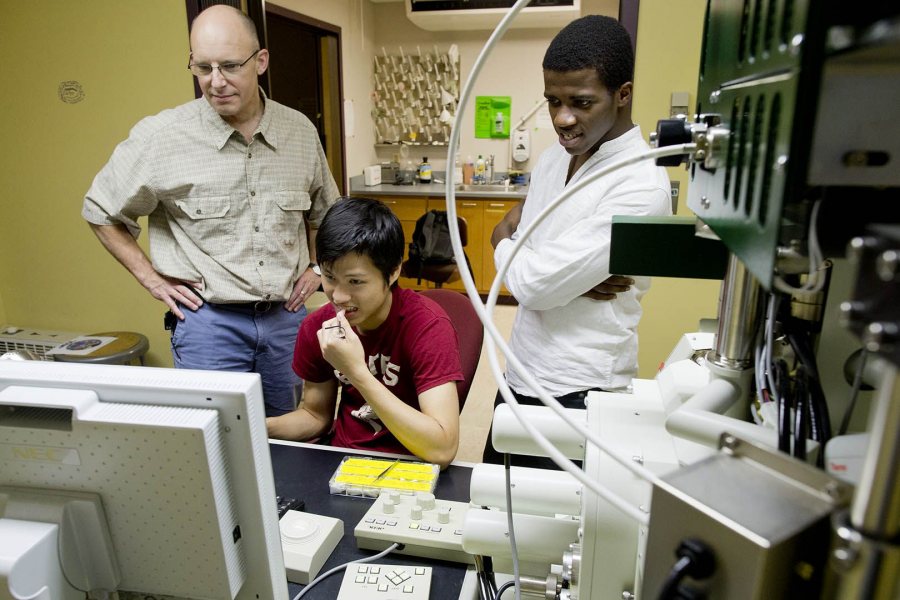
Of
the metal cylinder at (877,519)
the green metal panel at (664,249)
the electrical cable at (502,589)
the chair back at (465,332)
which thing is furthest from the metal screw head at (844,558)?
the chair back at (465,332)

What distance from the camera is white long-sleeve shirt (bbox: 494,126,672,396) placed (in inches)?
52.7

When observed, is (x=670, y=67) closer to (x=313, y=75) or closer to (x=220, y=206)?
(x=220, y=206)

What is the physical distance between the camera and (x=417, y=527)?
1052mm

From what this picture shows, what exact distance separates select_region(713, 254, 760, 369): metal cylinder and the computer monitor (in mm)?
515

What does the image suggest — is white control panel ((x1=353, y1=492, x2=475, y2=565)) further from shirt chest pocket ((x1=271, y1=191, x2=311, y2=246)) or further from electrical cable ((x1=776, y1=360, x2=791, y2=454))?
shirt chest pocket ((x1=271, y1=191, x2=311, y2=246))

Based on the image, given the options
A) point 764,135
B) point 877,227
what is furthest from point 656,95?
point 877,227

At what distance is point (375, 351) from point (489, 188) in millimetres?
3709

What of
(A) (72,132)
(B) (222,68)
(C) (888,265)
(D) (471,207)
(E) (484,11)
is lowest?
(D) (471,207)

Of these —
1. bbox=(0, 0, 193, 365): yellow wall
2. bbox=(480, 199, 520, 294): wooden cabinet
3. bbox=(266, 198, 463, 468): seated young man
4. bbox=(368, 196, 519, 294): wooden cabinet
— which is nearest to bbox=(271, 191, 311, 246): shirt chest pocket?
bbox=(266, 198, 463, 468): seated young man

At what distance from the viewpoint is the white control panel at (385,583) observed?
36.8 inches

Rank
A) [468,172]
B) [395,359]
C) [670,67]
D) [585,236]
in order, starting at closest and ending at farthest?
1. [585,236]
2. [395,359]
3. [670,67]
4. [468,172]

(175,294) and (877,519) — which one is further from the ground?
(877,519)

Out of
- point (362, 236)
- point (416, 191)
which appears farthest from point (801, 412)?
point (416, 191)

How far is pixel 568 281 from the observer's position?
136 cm
